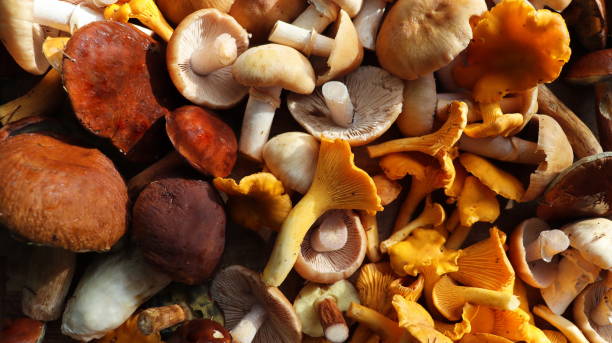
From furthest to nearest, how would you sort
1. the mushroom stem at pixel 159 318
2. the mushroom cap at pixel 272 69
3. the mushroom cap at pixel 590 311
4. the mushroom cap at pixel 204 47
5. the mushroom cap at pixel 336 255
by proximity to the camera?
the mushroom cap at pixel 590 311 < the mushroom cap at pixel 336 255 < the mushroom cap at pixel 204 47 < the mushroom cap at pixel 272 69 < the mushroom stem at pixel 159 318

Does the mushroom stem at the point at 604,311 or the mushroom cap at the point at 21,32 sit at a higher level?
the mushroom cap at the point at 21,32

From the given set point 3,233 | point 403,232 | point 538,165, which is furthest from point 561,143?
point 3,233

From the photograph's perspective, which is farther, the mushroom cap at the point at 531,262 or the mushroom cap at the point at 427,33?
the mushroom cap at the point at 531,262

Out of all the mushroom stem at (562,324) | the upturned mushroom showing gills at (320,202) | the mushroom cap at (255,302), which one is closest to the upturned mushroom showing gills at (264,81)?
the upturned mushroom showing gills at (320,202)

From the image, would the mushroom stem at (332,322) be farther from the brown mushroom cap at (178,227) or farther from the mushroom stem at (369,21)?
the mushroom stem at (369,21)

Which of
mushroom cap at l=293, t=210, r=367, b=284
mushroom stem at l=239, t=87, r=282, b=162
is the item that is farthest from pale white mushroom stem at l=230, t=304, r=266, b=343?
mushroom stem at l=239, t=87, r=282, b=162

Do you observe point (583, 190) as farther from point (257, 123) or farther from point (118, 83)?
point (118, 83)
